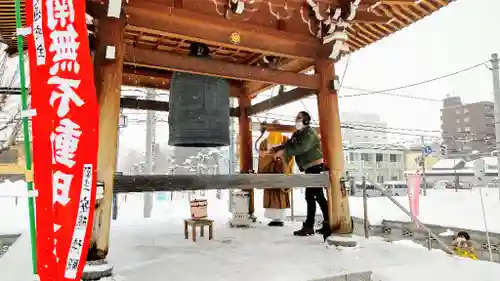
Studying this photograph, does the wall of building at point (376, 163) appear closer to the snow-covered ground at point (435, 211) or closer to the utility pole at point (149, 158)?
the snow-covered ground at point (435, 211)

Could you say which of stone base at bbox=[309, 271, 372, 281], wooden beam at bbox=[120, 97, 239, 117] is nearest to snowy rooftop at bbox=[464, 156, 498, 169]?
wooden beam at bbox=[120, 97, 239, 117]

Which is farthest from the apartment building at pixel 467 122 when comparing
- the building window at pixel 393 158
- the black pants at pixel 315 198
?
the black pants at pixel 315 198

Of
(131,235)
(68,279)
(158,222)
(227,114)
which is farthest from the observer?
(158,222)

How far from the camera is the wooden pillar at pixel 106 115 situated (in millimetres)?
3447

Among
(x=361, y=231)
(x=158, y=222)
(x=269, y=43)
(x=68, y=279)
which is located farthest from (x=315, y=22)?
(x=361, y=231)

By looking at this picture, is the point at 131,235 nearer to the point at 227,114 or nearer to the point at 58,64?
the point at 227,114

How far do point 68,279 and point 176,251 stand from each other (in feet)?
7.67

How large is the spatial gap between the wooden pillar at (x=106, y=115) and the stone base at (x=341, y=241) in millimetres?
2932

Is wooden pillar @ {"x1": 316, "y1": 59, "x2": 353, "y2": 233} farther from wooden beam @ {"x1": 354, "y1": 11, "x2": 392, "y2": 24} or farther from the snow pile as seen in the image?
the snow pile

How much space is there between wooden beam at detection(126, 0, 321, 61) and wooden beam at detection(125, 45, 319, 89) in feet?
0.86

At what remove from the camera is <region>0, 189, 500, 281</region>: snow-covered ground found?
3.58 metres

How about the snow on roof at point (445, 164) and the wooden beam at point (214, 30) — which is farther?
the snow on roof at point (445, 164)

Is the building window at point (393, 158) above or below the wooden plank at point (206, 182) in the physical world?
above

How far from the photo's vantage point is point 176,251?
184 inches
